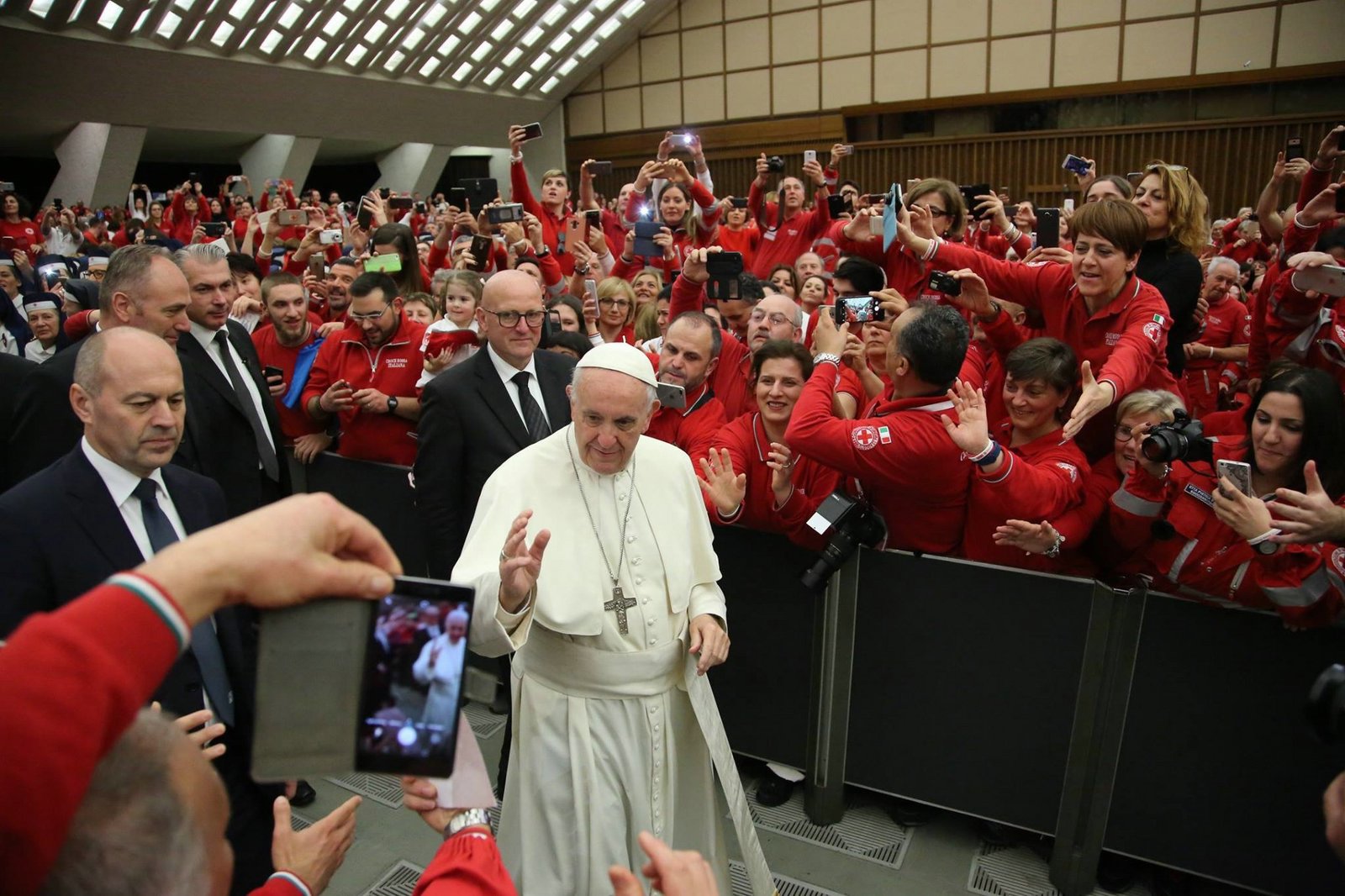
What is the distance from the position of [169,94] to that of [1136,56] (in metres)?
19.3

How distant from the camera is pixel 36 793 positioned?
2.56 feet

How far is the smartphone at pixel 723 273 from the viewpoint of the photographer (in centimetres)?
502

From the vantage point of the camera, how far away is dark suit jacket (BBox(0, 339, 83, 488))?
121 inches

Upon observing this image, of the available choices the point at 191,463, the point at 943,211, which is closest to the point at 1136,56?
the point at 943,211

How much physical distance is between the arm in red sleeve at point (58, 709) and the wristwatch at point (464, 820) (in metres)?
0.80

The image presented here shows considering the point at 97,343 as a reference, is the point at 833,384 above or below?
below

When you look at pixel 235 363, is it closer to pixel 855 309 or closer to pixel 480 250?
pixel 480 250

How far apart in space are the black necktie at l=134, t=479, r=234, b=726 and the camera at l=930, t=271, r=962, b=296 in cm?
302

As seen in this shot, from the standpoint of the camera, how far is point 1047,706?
3.05 m

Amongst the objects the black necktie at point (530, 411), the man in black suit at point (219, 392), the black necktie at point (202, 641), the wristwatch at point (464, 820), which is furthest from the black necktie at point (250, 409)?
the wristwatch at point (464, 820)

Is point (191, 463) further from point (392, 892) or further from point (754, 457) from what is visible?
point (754, 457)

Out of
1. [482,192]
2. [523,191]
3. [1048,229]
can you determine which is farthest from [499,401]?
[523,191]

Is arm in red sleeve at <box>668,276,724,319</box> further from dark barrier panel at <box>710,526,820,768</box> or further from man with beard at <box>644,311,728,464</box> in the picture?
dark barrier panel at <box>710,526,820,768</box>

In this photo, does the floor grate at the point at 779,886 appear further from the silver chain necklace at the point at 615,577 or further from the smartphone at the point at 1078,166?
the smartphone at the point at 1078,166
